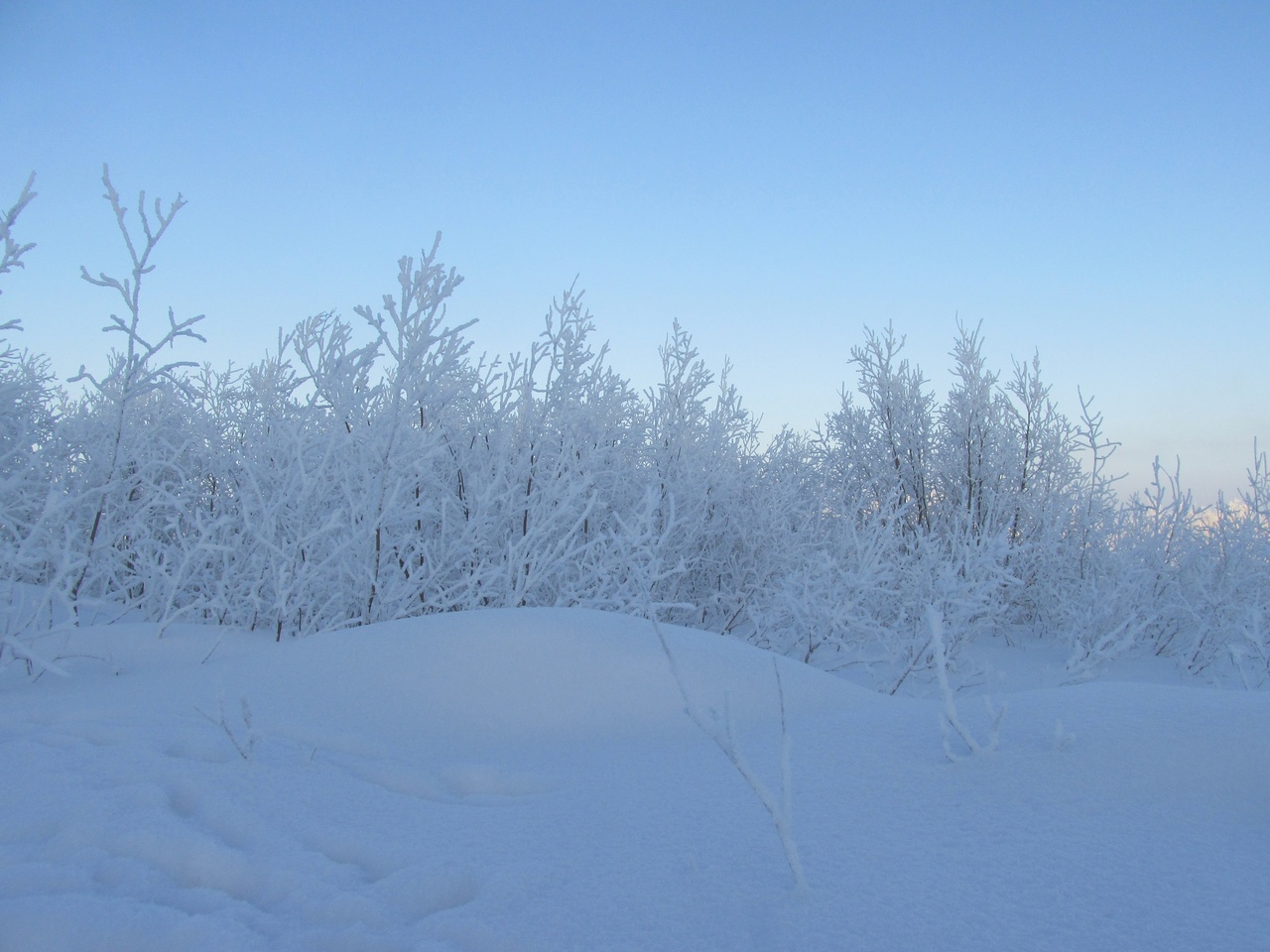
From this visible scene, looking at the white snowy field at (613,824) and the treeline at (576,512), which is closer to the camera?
the white snowy field at (613,824)

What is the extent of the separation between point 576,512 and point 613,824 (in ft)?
17.4

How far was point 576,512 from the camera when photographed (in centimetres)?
714

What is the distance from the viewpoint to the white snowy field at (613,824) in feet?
4.40

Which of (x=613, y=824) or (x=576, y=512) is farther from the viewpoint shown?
(x=576, y=512)

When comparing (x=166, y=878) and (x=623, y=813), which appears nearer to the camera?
(x=166, y=878)

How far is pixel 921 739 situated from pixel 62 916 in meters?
2.29

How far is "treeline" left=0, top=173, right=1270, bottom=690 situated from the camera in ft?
17.7

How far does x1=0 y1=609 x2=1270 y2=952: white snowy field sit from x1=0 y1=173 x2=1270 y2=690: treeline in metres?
1.13

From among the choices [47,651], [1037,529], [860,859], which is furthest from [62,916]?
[1037,529]

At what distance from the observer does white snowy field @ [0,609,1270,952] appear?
52.8 inches

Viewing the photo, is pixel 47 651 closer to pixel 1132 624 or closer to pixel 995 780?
pixel 995 780

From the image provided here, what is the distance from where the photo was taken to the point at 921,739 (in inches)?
92.1

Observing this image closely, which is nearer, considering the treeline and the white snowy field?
the white snowy field

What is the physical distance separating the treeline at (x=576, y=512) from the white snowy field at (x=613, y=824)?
44.6 inches
